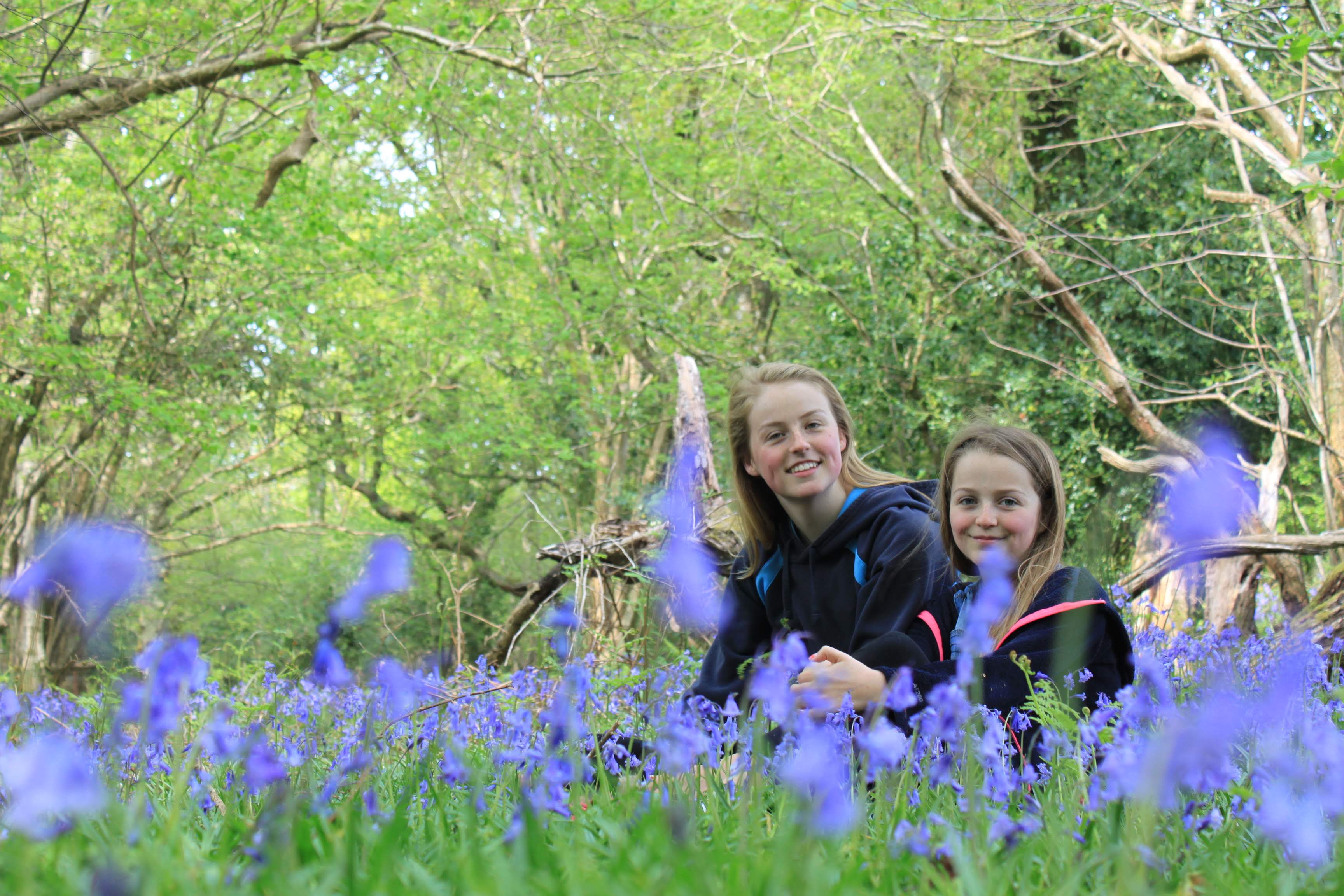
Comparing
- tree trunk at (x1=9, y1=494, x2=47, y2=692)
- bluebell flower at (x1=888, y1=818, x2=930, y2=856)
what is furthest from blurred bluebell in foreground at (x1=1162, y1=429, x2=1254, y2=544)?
tree trunk at (x1=9, y1=494, x2=47, y2=692)

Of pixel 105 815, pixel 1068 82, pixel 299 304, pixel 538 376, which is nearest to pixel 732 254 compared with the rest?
pixel 538 376

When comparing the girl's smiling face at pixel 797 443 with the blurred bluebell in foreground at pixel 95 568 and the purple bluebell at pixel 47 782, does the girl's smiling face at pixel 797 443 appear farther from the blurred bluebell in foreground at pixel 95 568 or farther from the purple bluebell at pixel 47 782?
the purple bluebell at pixel 47 782

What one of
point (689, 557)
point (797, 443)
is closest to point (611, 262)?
point (689, 557)

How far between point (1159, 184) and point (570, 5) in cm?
704

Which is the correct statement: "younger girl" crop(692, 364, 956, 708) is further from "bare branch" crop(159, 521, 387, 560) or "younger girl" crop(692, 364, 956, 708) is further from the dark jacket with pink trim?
"bare branch" crop(159, 521, 387, 560)

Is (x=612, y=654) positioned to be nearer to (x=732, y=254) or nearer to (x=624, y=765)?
(x=624, y=765)

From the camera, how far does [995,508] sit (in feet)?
9.20

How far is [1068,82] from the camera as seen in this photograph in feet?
37.6

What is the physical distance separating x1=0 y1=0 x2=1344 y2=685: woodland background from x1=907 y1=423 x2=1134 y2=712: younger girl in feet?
9.96

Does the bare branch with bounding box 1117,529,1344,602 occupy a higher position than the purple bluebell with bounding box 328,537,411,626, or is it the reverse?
the purple bluebell with bounding box 328,537,411,626

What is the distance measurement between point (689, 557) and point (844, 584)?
1.57m

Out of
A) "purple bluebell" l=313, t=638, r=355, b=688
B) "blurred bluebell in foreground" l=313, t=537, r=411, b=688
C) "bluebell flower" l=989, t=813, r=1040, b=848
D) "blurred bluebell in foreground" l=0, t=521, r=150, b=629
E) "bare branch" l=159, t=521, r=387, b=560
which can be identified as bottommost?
"bluebell flower" l=989, t=813, r=1040, b=848

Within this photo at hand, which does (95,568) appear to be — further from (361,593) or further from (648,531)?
(648,531)

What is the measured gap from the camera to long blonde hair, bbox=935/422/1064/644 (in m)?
2.81
